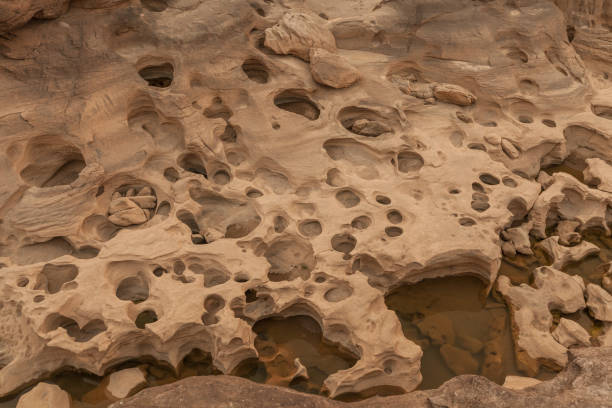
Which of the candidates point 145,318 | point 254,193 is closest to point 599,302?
point 254,193

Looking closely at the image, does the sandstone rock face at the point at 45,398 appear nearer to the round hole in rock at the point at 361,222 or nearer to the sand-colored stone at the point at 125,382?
the sand-colored stone at the point at 125,382

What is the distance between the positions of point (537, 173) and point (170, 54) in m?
3.85

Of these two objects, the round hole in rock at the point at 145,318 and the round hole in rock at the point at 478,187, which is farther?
the round hole in rock at the point at 478,187

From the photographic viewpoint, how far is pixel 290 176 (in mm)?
4727

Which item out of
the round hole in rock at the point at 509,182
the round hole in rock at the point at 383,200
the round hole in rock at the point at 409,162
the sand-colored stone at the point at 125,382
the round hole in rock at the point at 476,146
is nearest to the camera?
the sand-colored stone at the point at 125,382

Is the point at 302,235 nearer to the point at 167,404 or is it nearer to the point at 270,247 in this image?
the point at 270,247

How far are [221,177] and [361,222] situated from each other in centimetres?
139

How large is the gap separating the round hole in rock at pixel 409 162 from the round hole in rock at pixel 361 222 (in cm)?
85

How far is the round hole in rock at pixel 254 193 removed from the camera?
463 centimetres

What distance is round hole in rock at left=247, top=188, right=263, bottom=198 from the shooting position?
4.63m

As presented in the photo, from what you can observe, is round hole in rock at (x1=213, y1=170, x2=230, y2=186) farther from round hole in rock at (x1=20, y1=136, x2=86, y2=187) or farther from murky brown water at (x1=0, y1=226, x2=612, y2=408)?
murky brown water at (x1=0, y1=226, x2=612, y2=408)

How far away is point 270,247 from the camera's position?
4.27 m

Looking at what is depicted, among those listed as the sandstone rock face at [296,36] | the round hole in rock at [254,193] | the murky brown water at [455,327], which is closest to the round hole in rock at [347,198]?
the round hole in rock at [254,193]

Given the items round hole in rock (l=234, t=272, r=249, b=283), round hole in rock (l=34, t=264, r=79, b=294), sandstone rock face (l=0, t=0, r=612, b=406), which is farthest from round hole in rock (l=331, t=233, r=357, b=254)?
round hole in rock (l=34, t=264, r=79, b=294)
